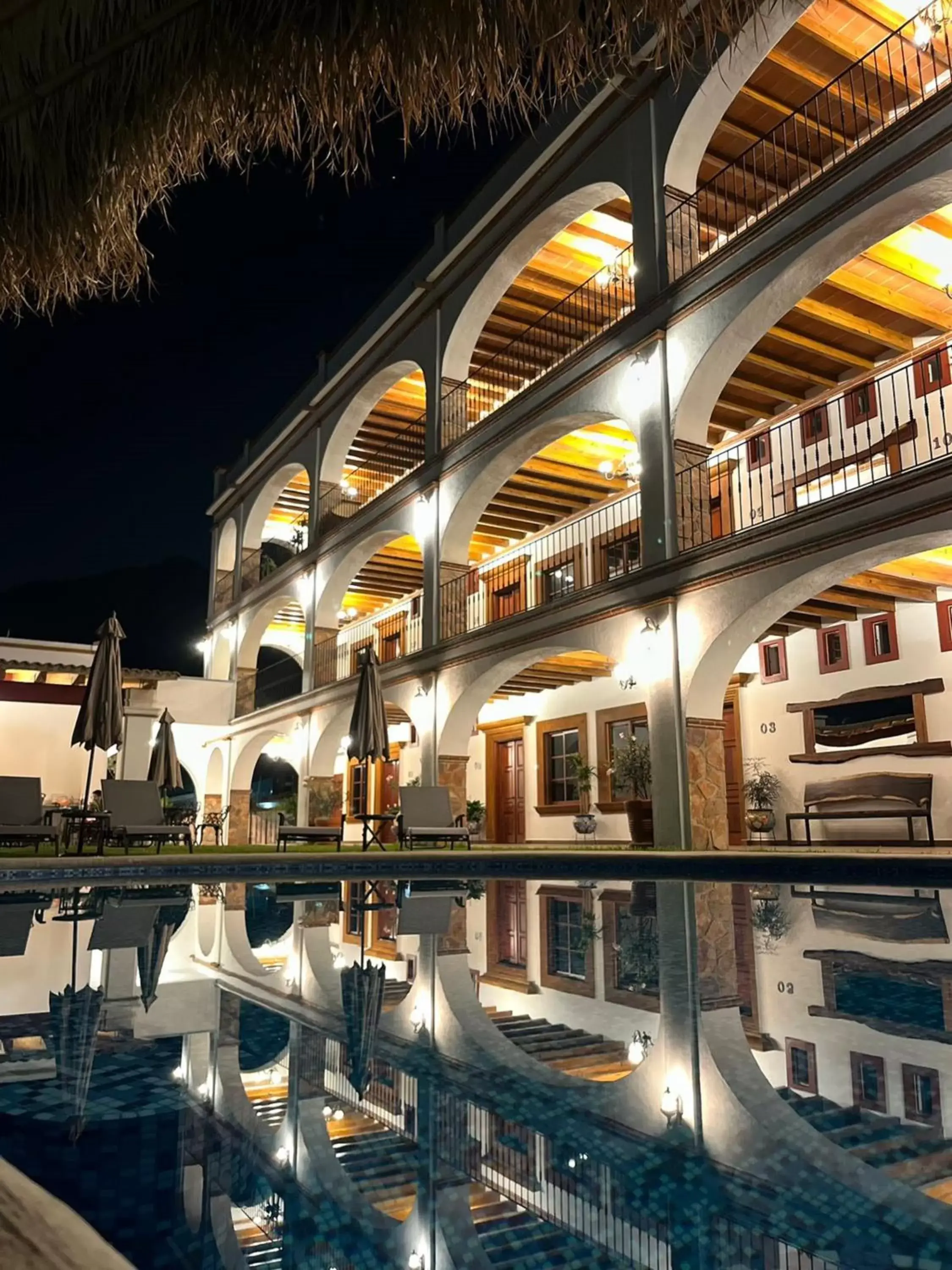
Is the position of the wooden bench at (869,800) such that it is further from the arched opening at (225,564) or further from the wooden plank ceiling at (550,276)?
the arched opening at (225,564)

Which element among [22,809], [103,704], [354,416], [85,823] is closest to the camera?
[22,809]

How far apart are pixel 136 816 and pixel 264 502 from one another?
14196 mm

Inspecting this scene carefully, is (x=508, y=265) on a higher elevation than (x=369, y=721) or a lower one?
higher

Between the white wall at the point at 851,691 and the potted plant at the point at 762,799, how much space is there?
0.10 meters

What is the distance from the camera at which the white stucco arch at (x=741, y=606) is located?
9.26 meters

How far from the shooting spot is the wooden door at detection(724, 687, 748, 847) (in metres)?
14.2

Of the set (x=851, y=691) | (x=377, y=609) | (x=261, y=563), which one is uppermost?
(x=261, y=563)

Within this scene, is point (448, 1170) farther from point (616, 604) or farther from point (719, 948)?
point (616, 604)

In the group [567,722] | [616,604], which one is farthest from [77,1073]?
[567,722]

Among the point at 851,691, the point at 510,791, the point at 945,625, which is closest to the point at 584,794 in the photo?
the point at 510,791

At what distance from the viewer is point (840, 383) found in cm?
1300

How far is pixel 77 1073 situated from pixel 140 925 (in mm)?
3760

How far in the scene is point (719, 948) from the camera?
507 centimetres

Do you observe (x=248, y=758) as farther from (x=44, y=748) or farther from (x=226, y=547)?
(x=226, y=547)
